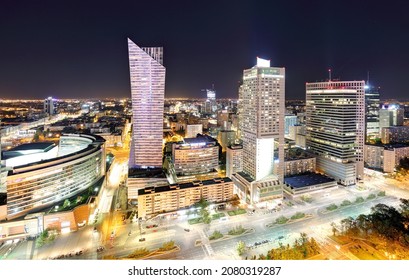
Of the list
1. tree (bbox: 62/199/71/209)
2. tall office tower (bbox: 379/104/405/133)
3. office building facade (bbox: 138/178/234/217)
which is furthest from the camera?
tall office tower (bbox: 379/104/405/133)

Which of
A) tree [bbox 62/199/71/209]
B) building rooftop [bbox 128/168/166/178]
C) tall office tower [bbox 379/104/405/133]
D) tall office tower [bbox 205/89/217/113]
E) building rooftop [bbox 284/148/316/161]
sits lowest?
tree [bbox 62/199/71/209]

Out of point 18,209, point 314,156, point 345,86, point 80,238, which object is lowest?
point 80,238

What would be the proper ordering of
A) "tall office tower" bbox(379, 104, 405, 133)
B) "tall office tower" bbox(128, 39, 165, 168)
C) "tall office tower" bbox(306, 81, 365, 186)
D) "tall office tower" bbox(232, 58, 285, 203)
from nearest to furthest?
"tall office tower" bbox(232, 58, 285, 203)
"tall office tower" bbox(306, 81, 365, 186)
"tall office tower" bbox(128, 39, 165, 168)
"tall office tower" bbox(379, 104, 405, 133)

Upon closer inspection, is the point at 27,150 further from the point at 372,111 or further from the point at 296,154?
the point at 372,111

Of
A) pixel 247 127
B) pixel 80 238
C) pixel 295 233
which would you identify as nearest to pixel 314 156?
pixel 247 127

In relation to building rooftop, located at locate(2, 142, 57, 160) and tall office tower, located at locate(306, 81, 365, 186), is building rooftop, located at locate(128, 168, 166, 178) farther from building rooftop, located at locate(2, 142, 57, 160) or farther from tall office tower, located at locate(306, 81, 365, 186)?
tall office tower, located at locate(306, 81, 365, 186)

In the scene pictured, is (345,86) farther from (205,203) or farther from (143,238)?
(143,238)

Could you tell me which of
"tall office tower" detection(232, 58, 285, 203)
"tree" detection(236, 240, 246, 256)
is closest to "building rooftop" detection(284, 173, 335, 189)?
"tall office tower" detection(232, 58, 285, 203)
